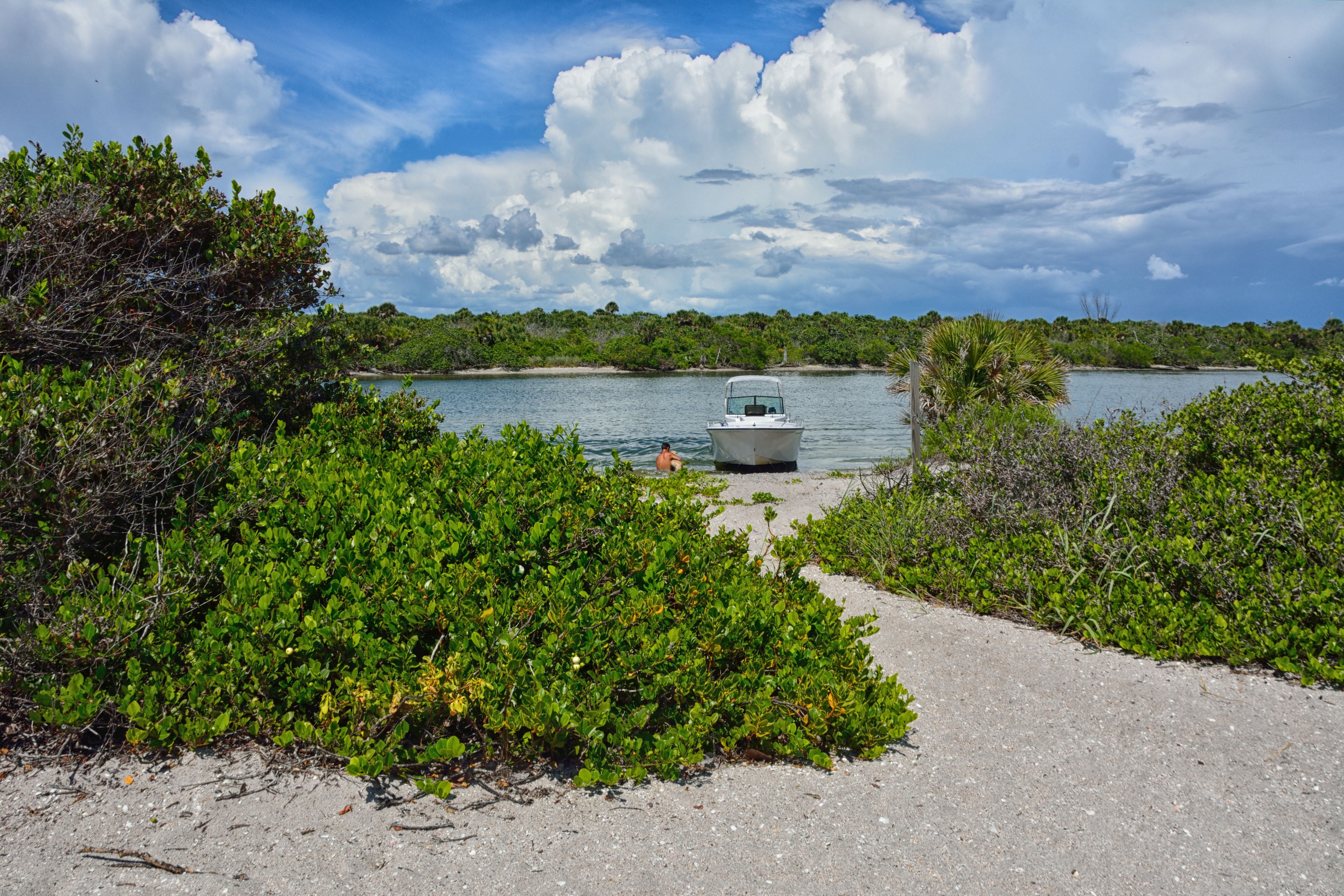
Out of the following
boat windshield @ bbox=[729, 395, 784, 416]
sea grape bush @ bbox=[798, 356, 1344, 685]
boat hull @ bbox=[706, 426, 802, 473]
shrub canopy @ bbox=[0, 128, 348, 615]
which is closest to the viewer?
shrub canopy @ bbox=[0, 128, 348, 615]

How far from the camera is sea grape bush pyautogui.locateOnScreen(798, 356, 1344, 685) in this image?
205 inches

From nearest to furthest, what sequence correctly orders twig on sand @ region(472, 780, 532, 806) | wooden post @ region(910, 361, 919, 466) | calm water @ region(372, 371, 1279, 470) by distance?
twig on sand @ region(472, 780, 532, 806)
wooden post @ region(910, 361, 919, 466)
calm water @ region(372, 371, 1279, 470)

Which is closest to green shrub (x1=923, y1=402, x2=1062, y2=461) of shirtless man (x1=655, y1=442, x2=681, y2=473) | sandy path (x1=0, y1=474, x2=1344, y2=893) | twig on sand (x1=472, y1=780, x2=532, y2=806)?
sandy path (x1=0, y1=474, x2=1344, y2=893)

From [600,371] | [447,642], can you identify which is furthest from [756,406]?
[600,371]

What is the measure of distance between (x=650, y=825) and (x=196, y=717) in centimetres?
217

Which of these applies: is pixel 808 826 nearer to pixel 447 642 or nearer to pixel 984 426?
pixel 447 642

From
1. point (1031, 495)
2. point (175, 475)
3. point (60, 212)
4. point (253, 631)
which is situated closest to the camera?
point (253, 631)

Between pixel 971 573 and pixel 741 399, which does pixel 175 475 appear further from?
pixel 741 399

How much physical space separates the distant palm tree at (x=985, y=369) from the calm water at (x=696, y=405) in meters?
1.36

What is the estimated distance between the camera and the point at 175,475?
15.7 feet

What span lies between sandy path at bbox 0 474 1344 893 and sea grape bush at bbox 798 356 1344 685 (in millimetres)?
1013

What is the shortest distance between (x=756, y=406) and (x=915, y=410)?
10.7 meters

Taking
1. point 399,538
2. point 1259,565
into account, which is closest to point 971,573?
point 1259,565

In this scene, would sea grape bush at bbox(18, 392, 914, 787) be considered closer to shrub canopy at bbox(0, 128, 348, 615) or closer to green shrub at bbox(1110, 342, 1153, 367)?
shrub canopy at bbox(0, 128, 348, 615)
